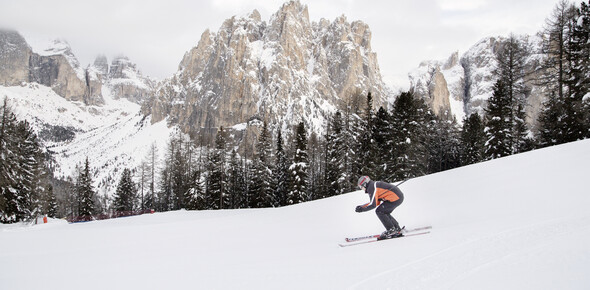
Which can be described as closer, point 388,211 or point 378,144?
point 388,211

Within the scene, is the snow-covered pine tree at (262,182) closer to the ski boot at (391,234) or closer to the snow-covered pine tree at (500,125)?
the snow-covered pine tree at (500,125)

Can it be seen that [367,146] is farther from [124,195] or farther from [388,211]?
[124,195]

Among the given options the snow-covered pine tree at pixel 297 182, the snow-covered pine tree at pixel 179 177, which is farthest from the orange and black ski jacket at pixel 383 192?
the snow-covered pine tree at pixel 179 177

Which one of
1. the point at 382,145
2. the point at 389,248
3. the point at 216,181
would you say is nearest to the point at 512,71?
the point at 382,145

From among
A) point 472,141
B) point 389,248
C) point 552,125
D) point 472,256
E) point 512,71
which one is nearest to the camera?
point 472,256

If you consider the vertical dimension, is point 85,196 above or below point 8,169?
below

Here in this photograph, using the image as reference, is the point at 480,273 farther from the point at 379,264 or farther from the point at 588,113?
the point at 588,113

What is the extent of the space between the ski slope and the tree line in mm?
13764

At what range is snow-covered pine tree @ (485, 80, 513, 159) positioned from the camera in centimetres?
2725

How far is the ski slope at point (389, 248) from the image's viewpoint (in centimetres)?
429

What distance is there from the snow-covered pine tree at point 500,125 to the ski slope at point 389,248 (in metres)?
15.3

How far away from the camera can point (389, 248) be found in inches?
261

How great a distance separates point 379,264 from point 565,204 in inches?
223

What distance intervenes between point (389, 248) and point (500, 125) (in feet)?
88.8
